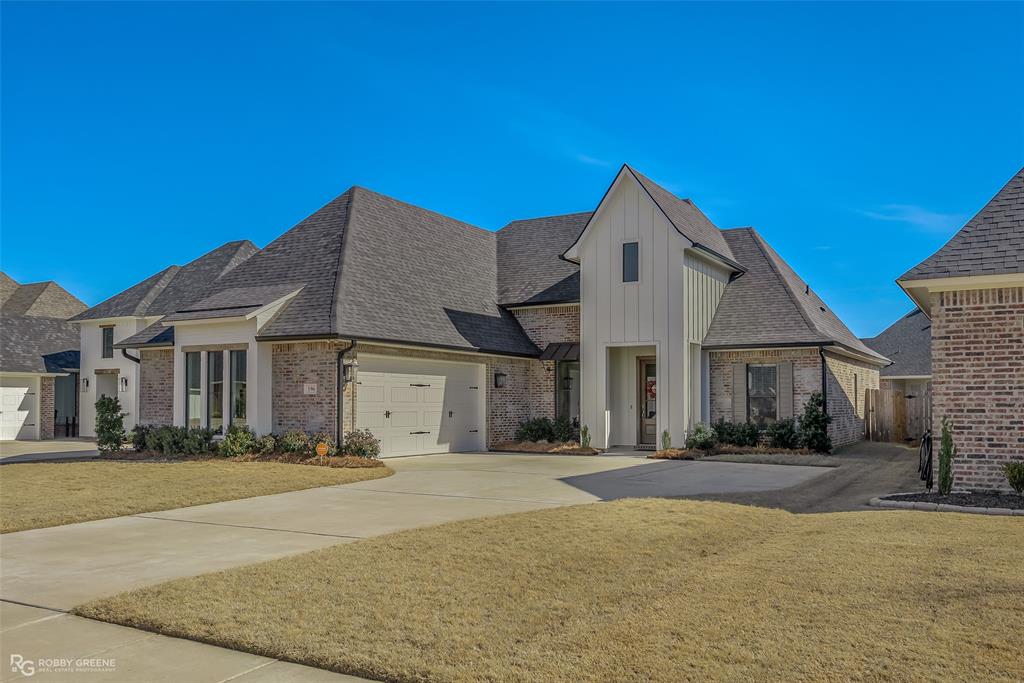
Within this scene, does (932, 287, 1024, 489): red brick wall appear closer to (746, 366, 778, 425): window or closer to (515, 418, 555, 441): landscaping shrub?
(746, 366, 778, 425): window

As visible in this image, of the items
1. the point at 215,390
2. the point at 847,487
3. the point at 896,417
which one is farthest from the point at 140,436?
A: the point at 896,417

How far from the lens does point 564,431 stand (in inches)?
891

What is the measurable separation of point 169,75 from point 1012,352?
1726 centimetres

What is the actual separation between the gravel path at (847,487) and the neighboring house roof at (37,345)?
2955 centimetres

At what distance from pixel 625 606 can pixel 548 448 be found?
1594cm

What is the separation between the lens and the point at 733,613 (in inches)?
218

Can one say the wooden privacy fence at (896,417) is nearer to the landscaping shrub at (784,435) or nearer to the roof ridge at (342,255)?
the landscaping shrub at (784,435)

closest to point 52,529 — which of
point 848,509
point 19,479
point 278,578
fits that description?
point 278,578

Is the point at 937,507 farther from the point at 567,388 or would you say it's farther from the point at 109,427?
the point at 109,427

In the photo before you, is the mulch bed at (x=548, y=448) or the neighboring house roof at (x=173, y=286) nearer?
the mulch bed at (x=548, y=448)

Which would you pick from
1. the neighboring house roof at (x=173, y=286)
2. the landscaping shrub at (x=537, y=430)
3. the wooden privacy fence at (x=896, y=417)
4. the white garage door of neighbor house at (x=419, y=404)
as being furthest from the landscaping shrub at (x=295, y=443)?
the wooden privacy fence at (x=896, y=417)

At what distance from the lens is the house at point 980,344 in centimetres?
1156

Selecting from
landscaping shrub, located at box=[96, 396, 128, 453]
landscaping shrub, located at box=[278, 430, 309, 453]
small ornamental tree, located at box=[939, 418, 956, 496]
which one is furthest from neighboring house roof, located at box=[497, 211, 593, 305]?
small ornamental tree, located at box=[939, 418, 956, 496]

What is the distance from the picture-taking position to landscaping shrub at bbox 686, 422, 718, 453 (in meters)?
20.5
